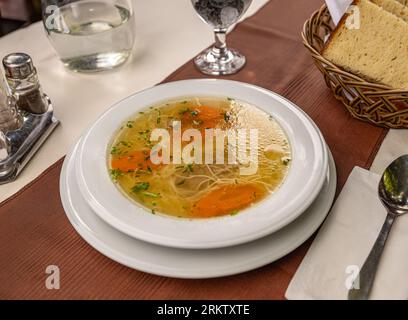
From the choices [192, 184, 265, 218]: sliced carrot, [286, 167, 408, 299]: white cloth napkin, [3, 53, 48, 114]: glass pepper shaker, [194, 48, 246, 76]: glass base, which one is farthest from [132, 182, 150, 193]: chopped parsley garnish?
[194, 48, 246, 76]: glass base

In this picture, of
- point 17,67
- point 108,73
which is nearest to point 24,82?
point 17,67

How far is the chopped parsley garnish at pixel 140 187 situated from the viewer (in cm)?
92

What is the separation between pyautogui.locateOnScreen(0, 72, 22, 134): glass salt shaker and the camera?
1146 mm

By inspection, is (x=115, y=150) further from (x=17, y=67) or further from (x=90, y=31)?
(x=90, y=31)

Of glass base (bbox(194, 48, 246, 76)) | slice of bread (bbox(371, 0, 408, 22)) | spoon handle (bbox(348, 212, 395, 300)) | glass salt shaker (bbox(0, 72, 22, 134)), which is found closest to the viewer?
spoon handle (bbox(348, 212, 395, 300))

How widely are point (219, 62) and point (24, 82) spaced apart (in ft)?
1.97

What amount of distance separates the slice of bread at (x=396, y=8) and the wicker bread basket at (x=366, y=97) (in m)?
0.25

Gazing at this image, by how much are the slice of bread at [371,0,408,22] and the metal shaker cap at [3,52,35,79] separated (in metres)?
0.96

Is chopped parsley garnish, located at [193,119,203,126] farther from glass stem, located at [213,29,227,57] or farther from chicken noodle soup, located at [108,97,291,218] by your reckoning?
glass stem, located at [213,29,227,57]

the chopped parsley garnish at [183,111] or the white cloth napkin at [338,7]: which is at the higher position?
the white cloth napkin at [338,7]

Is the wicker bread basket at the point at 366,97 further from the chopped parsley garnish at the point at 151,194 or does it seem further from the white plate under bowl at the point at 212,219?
the chopped parsley garnish at the point at 151,194

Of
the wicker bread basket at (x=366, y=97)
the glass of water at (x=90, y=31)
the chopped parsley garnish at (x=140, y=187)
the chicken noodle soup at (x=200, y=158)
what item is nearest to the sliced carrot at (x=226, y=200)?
the chicken noodle soup at (x=200, y=158)

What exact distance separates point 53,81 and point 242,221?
0.89 metres
